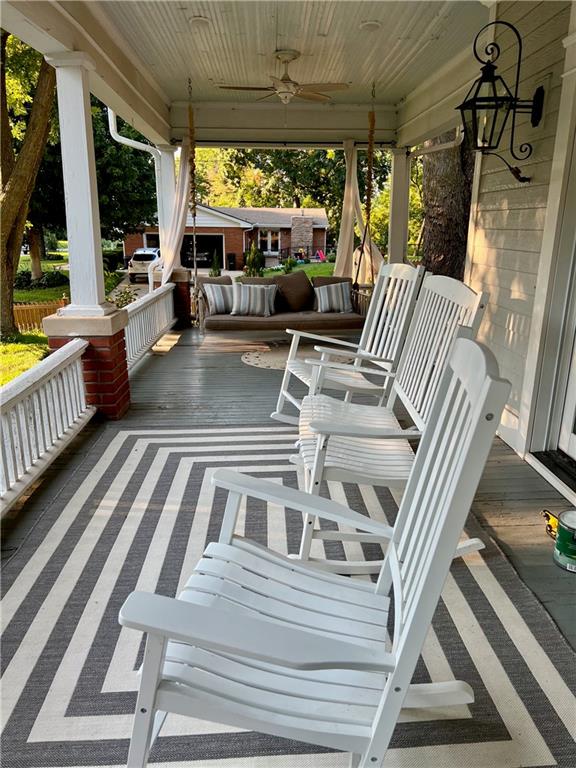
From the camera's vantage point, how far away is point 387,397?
9.12 feet

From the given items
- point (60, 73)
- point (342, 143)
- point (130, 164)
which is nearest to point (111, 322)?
point (60, 73)

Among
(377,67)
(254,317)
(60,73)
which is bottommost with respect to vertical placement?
(254,317)

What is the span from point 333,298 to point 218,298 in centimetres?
138

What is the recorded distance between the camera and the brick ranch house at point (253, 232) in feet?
73.8

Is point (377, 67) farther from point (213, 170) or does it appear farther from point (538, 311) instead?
point (213, 170)

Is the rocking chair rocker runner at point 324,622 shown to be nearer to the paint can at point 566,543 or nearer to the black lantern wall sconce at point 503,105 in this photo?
the paint can at point 566,543

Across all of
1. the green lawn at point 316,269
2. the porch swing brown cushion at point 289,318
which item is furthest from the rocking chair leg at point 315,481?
the green lawn at point 316,269

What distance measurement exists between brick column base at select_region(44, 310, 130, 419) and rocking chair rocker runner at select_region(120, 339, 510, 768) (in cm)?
237

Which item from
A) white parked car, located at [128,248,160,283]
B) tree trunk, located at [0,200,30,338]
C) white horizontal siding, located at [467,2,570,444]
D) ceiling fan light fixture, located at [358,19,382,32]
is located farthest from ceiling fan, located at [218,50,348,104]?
white parked car, located at [128,248,160,283]

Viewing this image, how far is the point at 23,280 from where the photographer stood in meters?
17.8

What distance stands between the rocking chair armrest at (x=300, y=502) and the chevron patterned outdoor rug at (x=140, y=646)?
546mm

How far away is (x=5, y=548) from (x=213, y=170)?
1184 inches

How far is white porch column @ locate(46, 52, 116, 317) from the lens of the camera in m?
3.16

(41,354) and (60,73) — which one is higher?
(60,73)
